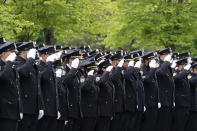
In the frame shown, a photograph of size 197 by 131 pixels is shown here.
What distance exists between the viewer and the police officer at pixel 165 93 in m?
10.3

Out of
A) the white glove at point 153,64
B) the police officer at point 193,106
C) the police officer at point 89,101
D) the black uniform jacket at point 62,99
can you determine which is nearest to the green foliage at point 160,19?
the police officer at point 193,106

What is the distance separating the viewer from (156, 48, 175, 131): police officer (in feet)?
33.7

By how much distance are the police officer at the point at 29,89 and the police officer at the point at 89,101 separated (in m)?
1.42

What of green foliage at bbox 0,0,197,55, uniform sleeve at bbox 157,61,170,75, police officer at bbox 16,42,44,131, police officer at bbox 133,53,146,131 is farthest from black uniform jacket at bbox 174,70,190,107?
green foliage at bbox 0,0,197,55

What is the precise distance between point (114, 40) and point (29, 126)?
1574 centimetres

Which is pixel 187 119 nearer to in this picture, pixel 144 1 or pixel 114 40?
pixel 144 1

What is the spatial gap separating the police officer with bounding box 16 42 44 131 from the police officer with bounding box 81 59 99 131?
1421mm

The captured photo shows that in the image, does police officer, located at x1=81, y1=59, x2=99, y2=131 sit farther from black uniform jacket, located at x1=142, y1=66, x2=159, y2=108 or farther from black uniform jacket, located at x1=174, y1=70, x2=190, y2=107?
black uniform jacket, located at x1=174, y1=70, x2=190, y2=107

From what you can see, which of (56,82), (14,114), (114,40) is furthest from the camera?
(114,40)

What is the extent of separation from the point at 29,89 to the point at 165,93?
4321mm

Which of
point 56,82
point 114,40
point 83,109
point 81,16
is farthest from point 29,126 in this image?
point 114,40

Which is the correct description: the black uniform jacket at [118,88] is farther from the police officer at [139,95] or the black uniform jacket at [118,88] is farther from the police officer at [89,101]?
the police officer at [89,101]

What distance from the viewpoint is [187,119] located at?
10844 mm

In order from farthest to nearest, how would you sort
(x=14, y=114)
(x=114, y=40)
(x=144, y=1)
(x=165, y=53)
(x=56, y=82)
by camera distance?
1. (x=114, y=40)
2. (x=144, y=1)
3. (x=165, y=53)
4. (x=56, y=82)
5. (x=14, y=114)
